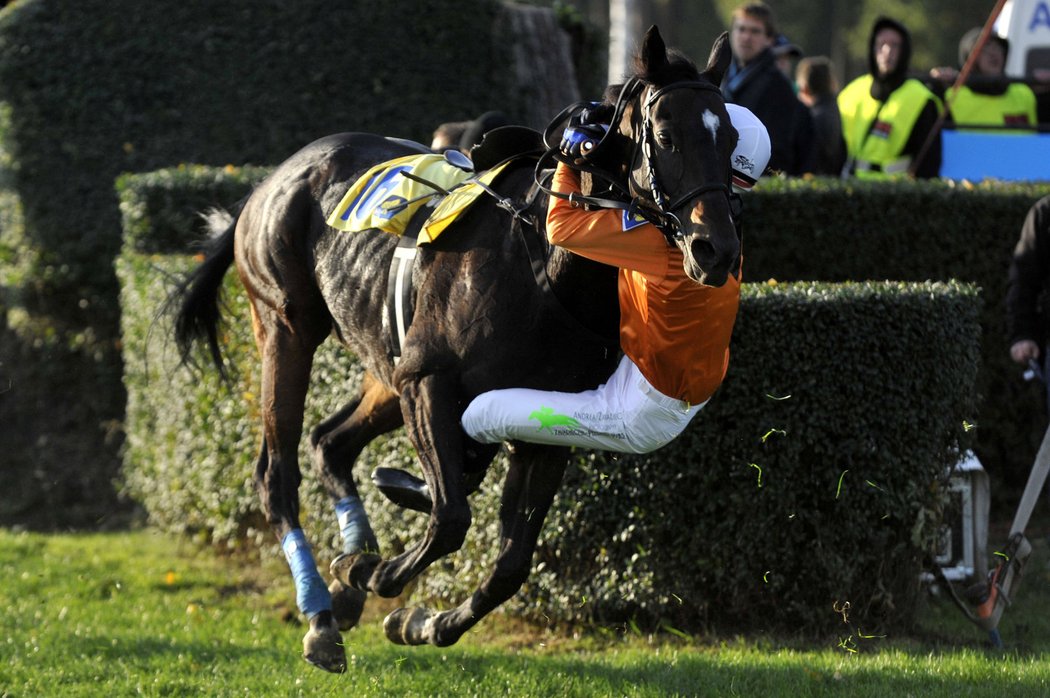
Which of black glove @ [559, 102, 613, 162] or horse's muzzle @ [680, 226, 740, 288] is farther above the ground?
black glove @ [559, 102, 613, 162]

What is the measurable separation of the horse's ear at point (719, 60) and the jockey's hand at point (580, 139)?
35 centimetres

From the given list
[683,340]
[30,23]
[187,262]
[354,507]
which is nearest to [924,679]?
[683,340]

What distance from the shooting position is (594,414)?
13.8 ft

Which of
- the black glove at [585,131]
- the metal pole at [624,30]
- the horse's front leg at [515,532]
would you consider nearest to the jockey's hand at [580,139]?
the black glove at [585,131]

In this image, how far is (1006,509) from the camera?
7.88 meters

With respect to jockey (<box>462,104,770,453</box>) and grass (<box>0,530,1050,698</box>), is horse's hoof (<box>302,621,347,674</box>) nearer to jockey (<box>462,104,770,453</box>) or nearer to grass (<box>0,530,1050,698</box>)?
grass (<box>0,530,1050,698</box>)

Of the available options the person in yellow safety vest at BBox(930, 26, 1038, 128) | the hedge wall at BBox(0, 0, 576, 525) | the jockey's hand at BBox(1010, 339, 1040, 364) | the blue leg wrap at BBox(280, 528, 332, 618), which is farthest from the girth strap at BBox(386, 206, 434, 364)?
the person in yellow safety vest at BBox(930, 26, 1038, 128)

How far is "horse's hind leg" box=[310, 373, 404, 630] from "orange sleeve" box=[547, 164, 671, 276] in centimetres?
145

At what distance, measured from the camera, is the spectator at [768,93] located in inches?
331

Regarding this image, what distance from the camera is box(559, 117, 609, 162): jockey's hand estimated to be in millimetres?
4043

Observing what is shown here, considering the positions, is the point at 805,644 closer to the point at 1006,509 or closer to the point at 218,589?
the point at 1006,509

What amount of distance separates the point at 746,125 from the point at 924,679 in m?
2.32

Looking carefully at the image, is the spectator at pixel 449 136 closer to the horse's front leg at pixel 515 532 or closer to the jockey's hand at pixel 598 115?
the horse's front leg at pixel 515 532

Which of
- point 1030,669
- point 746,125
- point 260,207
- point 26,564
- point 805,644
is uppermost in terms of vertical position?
point 746,125
